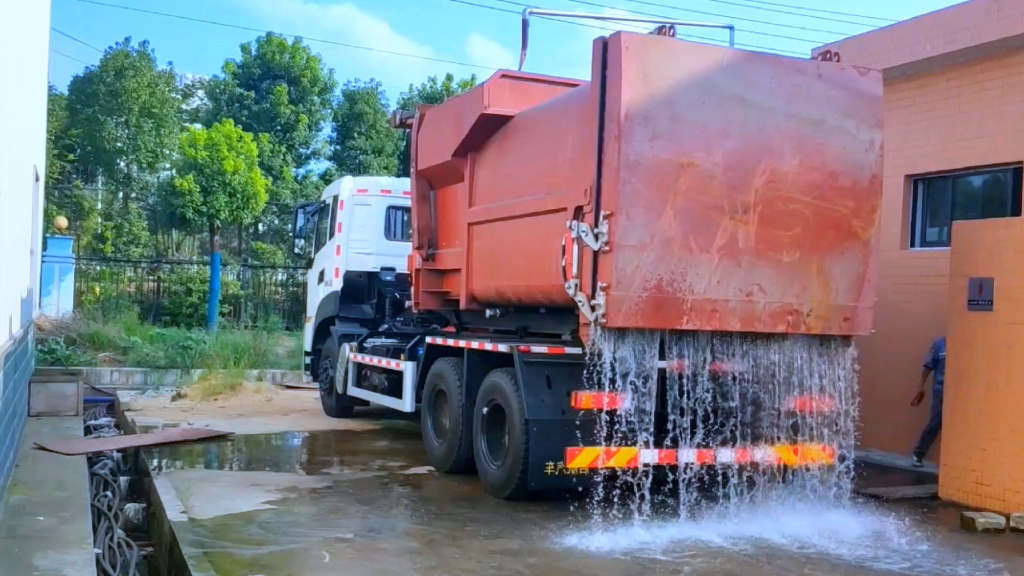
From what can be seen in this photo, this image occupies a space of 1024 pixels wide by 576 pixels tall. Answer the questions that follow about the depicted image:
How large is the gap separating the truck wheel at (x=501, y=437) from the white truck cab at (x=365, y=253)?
417cm

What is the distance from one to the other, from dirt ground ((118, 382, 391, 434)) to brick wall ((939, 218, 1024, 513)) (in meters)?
6.42

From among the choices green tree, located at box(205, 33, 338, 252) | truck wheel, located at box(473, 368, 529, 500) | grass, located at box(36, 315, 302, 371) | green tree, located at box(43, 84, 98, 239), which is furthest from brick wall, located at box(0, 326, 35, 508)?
green tree, located at box(205, 33, 338, 252)

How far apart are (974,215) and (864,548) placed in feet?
14.3

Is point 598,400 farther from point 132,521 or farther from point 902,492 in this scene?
point 132,521

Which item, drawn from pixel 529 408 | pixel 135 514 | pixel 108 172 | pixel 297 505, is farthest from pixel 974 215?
pixel 108 172

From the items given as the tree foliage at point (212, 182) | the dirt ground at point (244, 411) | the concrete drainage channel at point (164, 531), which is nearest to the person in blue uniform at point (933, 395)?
the dirt ground at point (244, 411)

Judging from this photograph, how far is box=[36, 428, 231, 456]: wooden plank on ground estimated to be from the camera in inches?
320

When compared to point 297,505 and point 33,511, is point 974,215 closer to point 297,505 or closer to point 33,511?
point 297,505

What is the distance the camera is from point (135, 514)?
24.1ft

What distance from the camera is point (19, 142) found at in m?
7.16

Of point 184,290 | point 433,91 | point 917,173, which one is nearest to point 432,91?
point 433,91

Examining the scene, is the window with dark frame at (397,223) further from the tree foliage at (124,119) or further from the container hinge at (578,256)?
the tree foliage at (124,119)

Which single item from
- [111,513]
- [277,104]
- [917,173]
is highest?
[277,104]

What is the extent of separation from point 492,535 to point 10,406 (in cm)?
350
